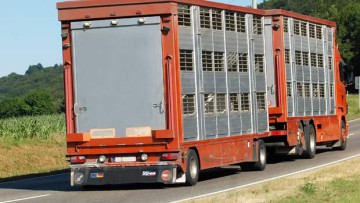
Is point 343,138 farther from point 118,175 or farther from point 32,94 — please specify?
point 32,94

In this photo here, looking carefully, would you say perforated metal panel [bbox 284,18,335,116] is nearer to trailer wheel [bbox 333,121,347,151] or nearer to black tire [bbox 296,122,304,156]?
black tire [bbox 296,122,304,156]

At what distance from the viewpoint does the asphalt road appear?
714 inches

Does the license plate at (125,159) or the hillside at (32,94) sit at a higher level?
the hillside at (32,94)

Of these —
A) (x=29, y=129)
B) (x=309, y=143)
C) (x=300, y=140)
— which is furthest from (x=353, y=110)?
(x=300, y=140)

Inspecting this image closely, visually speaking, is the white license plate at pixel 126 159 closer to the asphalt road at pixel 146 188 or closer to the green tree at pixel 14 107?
the asphalt road at pixel 146 188

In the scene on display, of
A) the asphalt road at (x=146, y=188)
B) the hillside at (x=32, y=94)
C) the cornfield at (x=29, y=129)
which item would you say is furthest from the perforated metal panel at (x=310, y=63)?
the hillside at (x=32, y=94)

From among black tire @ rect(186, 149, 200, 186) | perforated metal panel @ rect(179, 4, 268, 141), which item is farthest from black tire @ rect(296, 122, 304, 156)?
black tire @ rect(186, 149, 200, 186)

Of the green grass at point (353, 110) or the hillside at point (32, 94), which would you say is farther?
the hillside at point (32, 94)

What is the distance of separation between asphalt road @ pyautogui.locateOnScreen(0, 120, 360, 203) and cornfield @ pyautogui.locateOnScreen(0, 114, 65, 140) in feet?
49.3

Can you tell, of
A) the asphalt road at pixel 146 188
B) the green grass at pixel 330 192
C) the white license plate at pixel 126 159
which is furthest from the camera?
the white license plate at pixel 126 159

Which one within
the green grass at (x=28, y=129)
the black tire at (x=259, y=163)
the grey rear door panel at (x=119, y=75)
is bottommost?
the black tire at (x=259, y=163)

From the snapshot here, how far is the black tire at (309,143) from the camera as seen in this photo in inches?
1124

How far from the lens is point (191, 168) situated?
19906mm

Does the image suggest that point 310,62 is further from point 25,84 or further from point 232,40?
point 25,84
